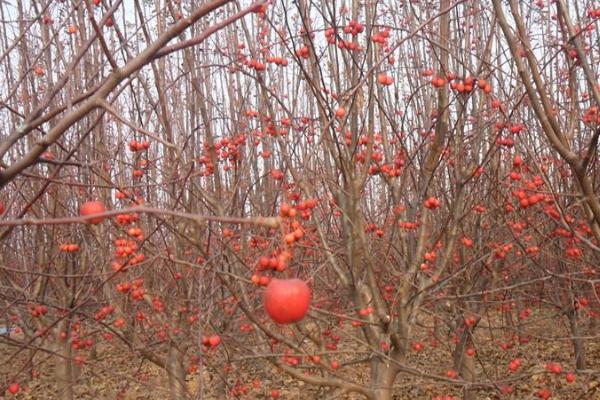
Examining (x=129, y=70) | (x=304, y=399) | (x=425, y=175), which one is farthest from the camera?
(x=304, y=399)

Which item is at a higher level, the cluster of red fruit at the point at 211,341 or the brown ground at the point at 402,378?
the cluster of red fruit at the point at 211,341

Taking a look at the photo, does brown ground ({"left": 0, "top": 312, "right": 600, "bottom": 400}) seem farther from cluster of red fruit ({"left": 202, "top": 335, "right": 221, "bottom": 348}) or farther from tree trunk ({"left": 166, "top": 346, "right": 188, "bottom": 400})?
cluster of red fruit ({"left": 202, "top": 335, "right": 221, "bottom": 348})

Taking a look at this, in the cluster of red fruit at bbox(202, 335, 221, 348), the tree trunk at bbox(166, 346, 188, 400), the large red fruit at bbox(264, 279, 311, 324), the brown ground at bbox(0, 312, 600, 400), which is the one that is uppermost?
the large red fruit at bbox(264, 279, 311, 324)

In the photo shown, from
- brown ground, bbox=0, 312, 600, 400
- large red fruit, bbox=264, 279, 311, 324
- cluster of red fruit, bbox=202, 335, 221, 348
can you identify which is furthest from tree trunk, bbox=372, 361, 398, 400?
brown ground, bbox=0, 312, 600, 400

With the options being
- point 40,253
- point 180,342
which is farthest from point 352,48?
point 40,253

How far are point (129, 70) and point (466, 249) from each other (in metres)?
4.14

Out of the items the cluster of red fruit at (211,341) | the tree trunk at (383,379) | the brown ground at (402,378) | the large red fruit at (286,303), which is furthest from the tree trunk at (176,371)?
the large red fruit at (286,303)

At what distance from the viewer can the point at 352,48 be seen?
2699 mm

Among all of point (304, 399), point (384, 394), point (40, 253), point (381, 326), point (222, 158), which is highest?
point (222, 158)

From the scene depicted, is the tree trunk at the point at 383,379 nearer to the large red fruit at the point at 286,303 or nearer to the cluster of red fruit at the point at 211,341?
the cluster of red fruit at the point at 211,341

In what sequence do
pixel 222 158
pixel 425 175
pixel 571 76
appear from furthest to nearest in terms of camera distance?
pixel 222 158
pixel 425 175
pixel 571 76

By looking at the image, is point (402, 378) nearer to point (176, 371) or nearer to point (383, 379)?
point (176, 371)

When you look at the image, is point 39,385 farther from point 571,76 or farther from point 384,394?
point 571,76

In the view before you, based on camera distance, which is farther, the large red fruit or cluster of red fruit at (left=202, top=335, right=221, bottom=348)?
cluster of red fruit at (left=202, top=335, right=221, bottom=348)
